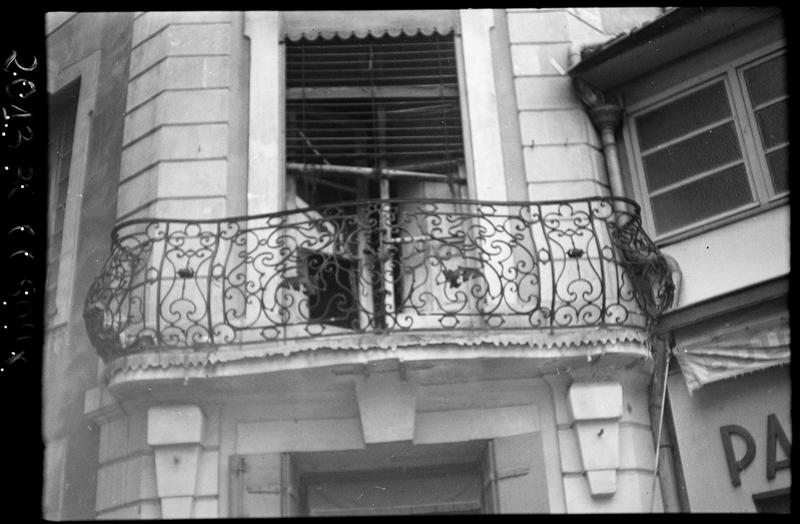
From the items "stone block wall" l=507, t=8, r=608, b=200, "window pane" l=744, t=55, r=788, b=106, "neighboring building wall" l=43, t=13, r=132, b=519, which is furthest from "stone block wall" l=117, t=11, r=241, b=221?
"window pane" l=744, t=55, r=788, b=106

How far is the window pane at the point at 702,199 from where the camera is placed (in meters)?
9.02

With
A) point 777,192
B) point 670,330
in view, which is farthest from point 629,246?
point 777,192

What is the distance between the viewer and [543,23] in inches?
387

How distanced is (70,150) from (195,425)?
12.4 ft

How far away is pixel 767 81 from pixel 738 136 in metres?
0.51

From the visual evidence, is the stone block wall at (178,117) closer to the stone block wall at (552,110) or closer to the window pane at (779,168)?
the stone block wall at (552,110)

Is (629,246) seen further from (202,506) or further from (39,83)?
(39,83)

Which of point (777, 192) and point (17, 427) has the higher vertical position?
point (777, 192)

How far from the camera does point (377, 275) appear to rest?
840 centimetres

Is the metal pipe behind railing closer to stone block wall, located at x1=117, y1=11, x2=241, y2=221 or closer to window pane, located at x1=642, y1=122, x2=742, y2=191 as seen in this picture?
stone block wall, located at x1=117, y1=11, x2=241, y2=221

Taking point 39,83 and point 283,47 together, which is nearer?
point 39,83

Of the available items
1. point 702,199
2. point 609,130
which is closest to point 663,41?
point 609,130

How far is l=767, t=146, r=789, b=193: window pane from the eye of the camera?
8.80 m

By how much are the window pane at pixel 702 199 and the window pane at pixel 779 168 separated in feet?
0.71
